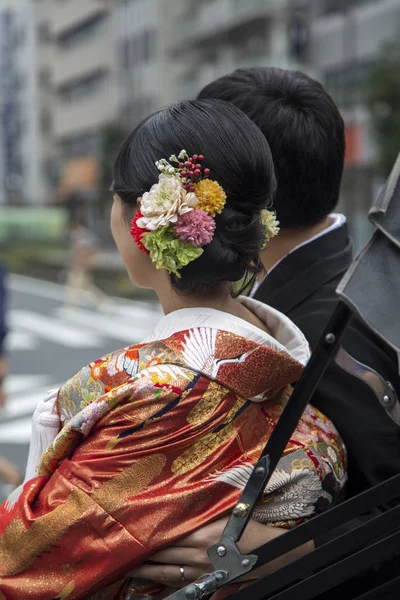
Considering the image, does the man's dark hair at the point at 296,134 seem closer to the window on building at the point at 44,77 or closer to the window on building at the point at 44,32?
the window on building at the point at 44,32

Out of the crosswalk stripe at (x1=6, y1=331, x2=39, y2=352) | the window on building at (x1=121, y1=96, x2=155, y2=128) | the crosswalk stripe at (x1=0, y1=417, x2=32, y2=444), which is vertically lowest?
the window on building at (x1=121, y1=96, x2=155, y2=128)

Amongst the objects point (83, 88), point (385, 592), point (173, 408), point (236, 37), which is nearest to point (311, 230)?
point (173, 408)

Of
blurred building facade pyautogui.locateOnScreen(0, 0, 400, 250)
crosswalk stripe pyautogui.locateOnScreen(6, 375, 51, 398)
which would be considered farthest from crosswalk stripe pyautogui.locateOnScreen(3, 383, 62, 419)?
blurred building facade pyautogui.locateOnScreen(0, 0, 400, 250)

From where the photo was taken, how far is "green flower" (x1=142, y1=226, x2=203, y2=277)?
1.53 metres

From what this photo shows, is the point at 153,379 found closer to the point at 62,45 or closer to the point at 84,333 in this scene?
the point at 84,333

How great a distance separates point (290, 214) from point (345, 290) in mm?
807

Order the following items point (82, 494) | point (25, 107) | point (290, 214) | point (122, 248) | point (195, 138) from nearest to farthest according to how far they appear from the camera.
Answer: point (82, 494), point (195, 138), point (122, 248), point (290, 214), point (25, 107)

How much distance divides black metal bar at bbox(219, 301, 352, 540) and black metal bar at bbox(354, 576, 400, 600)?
0.87 ft

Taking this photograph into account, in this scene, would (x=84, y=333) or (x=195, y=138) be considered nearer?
(x=195, y=138)

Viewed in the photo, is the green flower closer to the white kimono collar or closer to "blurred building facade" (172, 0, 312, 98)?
the white kimono collar

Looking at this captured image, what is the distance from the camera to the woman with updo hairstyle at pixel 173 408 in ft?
4.71

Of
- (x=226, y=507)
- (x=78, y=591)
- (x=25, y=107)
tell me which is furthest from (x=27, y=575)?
(x=25, y=107)

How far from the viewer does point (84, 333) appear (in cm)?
1345

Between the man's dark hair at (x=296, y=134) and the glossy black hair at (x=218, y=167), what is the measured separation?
0.37 meters
